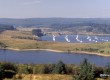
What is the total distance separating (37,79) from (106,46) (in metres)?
45.3

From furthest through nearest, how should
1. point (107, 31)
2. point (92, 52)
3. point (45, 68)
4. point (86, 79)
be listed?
point (107, 31)
point (92, 52)
point (45, 68)
point (86, 79)

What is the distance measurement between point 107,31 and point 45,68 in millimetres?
86362

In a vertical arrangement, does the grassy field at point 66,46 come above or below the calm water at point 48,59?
above

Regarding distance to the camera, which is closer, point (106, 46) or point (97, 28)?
point (106, 46)

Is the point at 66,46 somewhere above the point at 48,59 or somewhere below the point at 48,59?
above

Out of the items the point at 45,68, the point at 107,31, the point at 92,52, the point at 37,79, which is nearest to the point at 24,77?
the point at 37,79

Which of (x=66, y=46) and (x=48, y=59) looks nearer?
(x=48, y=59)

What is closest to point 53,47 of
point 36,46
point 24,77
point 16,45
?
point 36,46

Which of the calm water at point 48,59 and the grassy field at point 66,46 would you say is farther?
the grassy field at point 66,46

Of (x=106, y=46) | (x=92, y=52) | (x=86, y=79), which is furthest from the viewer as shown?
(x=106, y=46)

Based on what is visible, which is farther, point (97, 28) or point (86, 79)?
point (97, 28)

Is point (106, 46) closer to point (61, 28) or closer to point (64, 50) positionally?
point (64, 50)

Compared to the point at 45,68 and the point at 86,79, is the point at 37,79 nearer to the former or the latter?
the point at 86,79

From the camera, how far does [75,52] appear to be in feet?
175
